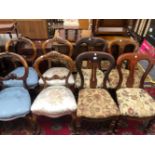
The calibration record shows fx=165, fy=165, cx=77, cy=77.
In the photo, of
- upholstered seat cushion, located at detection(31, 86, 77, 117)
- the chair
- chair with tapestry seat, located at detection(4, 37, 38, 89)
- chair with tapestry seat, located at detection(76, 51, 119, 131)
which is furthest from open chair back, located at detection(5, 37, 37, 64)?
chair with tapestry seat, located at detection(76, 51, 119, 131)

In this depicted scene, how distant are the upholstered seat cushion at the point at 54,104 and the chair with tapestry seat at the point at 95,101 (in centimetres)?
9

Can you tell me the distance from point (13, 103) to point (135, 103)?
1055mm

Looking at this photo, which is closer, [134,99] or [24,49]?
[134,99]

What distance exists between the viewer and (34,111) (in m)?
1.40

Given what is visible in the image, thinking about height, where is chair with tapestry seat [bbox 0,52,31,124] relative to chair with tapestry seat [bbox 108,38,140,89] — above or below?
below

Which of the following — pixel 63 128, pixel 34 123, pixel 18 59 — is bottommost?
pixel 63 128

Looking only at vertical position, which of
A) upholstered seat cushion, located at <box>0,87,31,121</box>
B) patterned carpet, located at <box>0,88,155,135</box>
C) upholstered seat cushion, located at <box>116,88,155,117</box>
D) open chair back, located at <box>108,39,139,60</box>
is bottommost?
patterned carpet, located at <box>0,88,155,135</box>

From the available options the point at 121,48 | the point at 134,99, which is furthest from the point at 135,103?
the point at 121,48

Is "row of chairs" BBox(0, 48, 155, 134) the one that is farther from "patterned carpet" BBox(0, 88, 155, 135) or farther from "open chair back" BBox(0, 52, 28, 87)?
"patterned carpet" BBox(0, 88, 155, 135)

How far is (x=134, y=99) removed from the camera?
1.49 m

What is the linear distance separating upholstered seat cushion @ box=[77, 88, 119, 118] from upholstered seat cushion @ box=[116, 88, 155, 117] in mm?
84

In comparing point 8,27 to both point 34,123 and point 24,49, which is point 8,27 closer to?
point 24,49

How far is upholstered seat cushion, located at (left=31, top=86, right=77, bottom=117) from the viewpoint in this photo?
1.39 m
